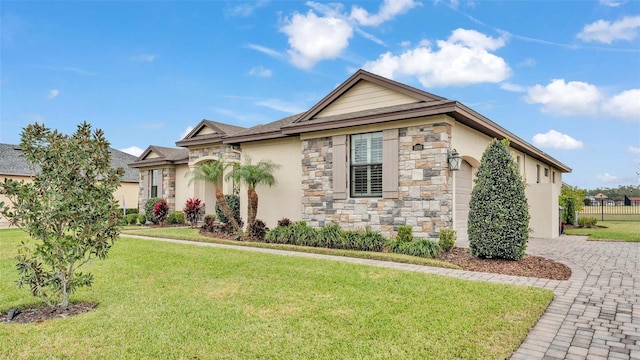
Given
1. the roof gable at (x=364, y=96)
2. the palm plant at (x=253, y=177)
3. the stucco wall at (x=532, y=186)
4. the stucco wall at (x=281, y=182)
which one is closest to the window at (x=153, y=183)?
the stucco wall at (x=281, y=182)

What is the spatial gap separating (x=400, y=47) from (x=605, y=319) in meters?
11.5

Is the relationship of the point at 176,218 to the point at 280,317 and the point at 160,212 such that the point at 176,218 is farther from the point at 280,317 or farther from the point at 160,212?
the point at 280,317

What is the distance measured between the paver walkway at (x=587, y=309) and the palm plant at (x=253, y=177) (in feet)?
11.9

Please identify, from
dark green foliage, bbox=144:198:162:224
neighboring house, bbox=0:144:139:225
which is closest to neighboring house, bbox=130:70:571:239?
dark green foliage, bbox=144:198:162:224

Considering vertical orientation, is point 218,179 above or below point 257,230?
above

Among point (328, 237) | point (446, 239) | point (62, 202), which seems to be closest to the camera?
point (62, 202)

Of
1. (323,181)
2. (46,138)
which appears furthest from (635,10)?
(46,138)

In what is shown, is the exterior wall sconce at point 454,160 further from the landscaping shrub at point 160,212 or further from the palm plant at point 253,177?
the landscaping shrub at point 160,212

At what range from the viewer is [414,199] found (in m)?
9.48

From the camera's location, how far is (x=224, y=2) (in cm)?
1139

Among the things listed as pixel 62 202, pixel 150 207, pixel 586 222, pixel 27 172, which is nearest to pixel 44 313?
pixel 62 202

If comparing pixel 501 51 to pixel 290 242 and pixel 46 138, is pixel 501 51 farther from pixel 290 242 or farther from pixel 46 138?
pixel 46 138

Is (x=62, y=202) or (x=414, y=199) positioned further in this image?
(x=414, y=199)

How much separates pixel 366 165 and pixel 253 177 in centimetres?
360
